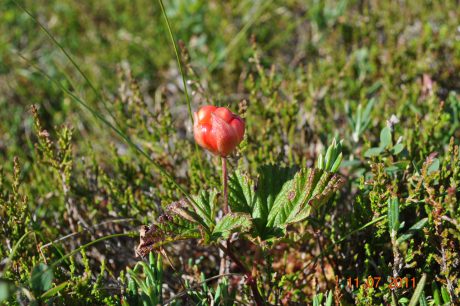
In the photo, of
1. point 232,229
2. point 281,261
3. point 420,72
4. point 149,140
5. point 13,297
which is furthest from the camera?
point 420,72

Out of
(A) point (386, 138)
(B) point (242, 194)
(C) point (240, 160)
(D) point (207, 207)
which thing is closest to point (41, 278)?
(D) point (207, 207)

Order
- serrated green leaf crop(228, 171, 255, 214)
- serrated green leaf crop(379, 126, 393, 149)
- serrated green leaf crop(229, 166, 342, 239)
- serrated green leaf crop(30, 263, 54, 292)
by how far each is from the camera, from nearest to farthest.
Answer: serrated green leaf crop(30, 263, 54, 292) < serrated green leaf crop(229, 166, 342, 239) < serrated green leaf crop(228, 171, 255, 214) < serrated green leaf crop(379, 126, 393, 149)

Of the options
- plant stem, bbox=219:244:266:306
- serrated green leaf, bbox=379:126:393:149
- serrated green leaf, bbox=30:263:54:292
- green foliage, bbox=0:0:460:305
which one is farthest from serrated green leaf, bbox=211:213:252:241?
serrated green leaf, bbox=379:126:393:149

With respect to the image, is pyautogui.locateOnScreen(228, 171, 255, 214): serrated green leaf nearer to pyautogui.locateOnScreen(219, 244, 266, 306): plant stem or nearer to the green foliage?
the green foliage

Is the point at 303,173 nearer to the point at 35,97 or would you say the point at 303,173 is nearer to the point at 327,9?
the point at 327,9

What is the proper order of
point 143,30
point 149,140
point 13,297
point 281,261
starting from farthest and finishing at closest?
point 143,30, point 149,140, point 281,261, point 13,297

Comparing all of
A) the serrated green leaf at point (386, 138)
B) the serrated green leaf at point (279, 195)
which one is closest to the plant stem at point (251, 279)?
the serrated green leaf at point (279, 195)

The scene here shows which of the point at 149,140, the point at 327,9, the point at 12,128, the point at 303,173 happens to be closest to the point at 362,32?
the point at 327,9
